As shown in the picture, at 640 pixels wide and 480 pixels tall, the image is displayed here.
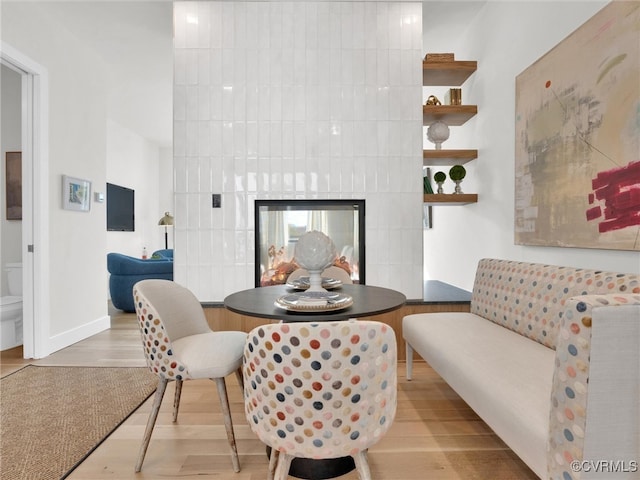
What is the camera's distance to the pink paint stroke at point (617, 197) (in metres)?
1.58

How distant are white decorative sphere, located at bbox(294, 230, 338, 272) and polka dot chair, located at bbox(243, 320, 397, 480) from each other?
0.73 m

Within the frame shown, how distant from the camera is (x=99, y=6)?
9.84ft

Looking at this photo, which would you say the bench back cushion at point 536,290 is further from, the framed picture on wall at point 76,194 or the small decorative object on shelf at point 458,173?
the framed picture on wall at point 76,194

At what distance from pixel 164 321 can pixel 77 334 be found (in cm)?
232

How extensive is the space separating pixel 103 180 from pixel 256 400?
3.81 metres

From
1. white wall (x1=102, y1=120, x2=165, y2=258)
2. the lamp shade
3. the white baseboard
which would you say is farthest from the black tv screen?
the white baseboard

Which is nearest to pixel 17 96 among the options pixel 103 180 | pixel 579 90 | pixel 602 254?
pixel 103 180

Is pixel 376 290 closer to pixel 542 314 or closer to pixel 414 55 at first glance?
pixel 542 314

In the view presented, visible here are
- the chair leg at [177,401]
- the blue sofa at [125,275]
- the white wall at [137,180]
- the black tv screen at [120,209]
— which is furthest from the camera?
the white wall at [137,180]

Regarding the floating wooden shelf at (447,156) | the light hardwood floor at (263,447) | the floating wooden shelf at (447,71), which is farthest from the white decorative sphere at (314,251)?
the floating wooden shelf at (447,71)

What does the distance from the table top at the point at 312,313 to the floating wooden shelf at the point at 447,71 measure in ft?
7.26

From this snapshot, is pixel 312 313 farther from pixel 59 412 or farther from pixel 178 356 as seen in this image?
pixel 59 412

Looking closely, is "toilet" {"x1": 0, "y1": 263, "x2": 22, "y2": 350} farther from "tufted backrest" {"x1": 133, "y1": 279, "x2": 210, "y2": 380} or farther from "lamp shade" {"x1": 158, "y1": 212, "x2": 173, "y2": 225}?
"lamp shade" {"x1": 158, "y1": 212, "x2": 173, "y2": 225}

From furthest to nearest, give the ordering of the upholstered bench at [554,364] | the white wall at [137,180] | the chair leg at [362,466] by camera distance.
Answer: the white wall at [137,180] < the chair leg at [362,466] < the upholstered bench at [554,364]
